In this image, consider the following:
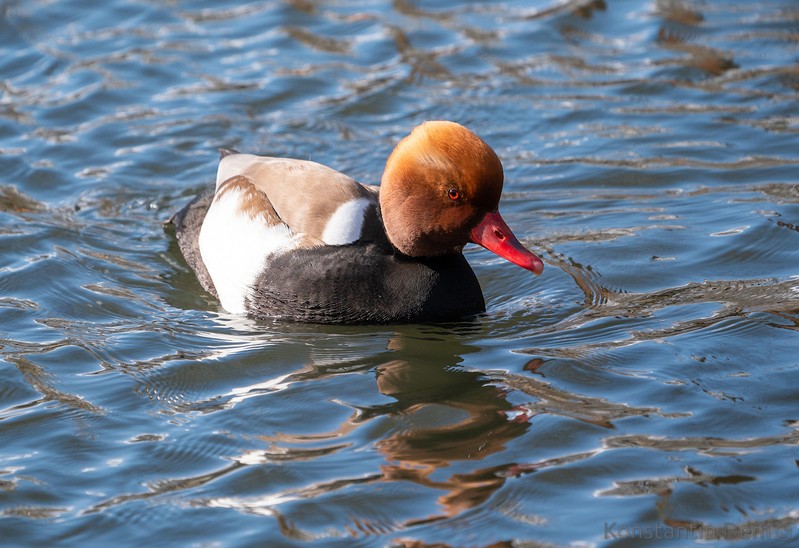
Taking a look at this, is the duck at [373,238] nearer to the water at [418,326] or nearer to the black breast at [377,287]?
the black breast at [377,287]

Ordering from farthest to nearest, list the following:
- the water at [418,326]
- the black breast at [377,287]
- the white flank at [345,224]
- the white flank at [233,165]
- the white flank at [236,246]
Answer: the white flank at [233,165] < the white flank at [236,246] < the white flank at [345,224] < the black breast at [377,287] < the water at [418,326]

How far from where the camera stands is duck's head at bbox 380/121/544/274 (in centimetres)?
582

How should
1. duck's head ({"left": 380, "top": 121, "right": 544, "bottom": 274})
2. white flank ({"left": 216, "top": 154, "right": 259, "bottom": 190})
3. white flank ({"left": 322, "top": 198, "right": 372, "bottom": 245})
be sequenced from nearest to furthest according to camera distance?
duck's head ({"left": 380, "top": 121, "right": 544, "bottom": 274}) < white flank ({"left": 322, "top": 198, "right": 372, "bottom": 245}) < white flank ({"left": 216, "top": 154, "right": 259, "bottom": 190})

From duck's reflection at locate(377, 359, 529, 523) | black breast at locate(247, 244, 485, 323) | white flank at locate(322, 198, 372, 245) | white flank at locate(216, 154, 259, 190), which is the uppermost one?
white flank at locate(216, 154, 259, 190)

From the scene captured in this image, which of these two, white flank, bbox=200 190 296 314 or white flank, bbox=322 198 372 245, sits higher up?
white flank, bbox=322 198 372 245

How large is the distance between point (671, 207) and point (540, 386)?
2832 millimetres

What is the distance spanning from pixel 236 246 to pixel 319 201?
26.3 inches

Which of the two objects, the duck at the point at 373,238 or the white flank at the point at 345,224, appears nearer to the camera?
the duck at the point at 373,238

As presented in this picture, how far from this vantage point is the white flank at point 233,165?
7289mm

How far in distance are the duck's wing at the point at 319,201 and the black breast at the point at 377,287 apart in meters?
0.10

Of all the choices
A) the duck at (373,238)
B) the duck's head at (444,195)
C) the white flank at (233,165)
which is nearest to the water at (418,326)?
the duck at (373,238)

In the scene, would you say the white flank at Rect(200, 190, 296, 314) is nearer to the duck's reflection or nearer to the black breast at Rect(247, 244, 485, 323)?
the black breast at Rect(247, 244, 485, 323)

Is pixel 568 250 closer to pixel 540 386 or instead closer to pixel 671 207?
pixel 671 207

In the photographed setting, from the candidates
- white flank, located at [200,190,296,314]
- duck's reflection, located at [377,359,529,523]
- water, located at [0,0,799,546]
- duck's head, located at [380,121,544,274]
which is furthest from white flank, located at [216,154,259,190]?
duck's reflection, located at [377,359,529,523]
